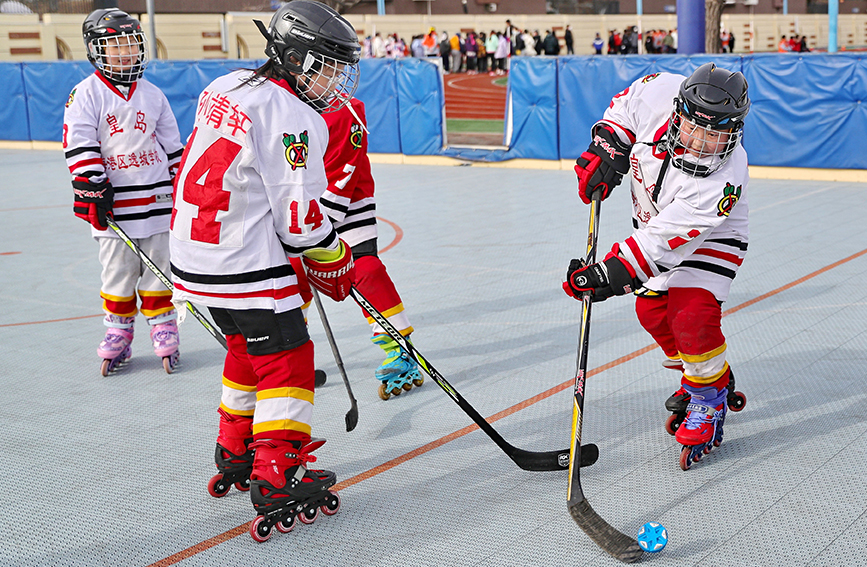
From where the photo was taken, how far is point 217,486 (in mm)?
3404

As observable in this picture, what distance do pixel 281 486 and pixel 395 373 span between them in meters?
1.51

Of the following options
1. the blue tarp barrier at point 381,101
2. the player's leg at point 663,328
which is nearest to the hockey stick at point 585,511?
A: the player's leg at point 663,328

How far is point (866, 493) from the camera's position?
320 centimetres

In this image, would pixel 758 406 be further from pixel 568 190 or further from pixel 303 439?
pixel 568 190

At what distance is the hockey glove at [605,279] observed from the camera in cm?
326

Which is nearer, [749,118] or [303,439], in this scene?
[303,439]

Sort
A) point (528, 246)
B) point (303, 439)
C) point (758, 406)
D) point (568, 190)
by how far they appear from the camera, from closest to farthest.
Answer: point (303, 439)
point (758, 406)
point (528, 246)
point (568, 190)

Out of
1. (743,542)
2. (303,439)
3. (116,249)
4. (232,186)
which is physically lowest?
(743,542)

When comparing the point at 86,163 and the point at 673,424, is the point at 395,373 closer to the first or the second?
the point at 673,424

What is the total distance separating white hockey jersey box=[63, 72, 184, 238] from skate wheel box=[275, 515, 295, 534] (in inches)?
94.7

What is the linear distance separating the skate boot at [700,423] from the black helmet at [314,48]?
6.18 feet

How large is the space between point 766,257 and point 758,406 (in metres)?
3.32

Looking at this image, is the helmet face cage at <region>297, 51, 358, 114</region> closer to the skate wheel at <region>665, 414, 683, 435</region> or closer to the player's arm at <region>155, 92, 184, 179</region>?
the skate wheel at <region>665, 414, 683, 435</region>

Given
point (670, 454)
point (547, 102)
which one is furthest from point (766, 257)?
point (547, 102)
